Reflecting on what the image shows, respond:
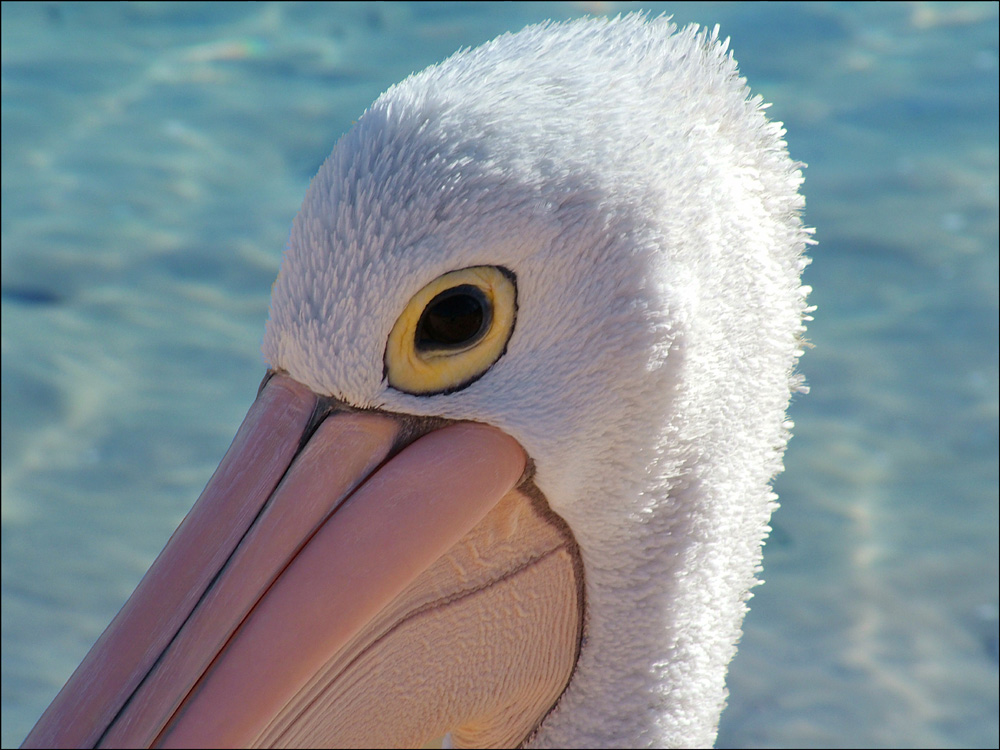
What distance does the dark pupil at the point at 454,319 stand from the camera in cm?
124

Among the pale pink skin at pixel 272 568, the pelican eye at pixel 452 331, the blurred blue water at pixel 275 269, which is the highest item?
the blurred blue water at pixel 275 269

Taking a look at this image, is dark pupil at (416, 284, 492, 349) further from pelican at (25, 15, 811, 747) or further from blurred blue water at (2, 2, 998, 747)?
blurred blue water at (2, 2, 998, 747)

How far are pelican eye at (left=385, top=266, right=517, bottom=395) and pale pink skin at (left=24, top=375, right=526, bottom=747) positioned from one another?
7cm

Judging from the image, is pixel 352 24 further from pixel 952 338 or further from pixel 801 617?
pixel 801 617

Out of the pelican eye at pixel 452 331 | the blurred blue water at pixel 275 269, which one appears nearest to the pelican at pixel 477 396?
the pelican eye at pixel 452 331

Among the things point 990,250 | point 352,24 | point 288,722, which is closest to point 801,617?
point 990,250

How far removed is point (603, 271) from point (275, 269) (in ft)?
10.9

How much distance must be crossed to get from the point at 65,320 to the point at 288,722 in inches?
131

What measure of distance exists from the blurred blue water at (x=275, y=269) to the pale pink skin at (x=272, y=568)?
2096 millimetres

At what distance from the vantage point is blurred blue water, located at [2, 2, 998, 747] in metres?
3.28

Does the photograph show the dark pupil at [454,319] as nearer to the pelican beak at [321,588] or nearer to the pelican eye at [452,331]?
the pelican eye at [452,331]

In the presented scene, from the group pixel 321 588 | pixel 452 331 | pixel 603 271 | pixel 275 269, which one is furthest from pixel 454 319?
pixel 275 269

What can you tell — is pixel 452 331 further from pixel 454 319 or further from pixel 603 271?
pixel 603 271

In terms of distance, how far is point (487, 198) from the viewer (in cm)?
121
